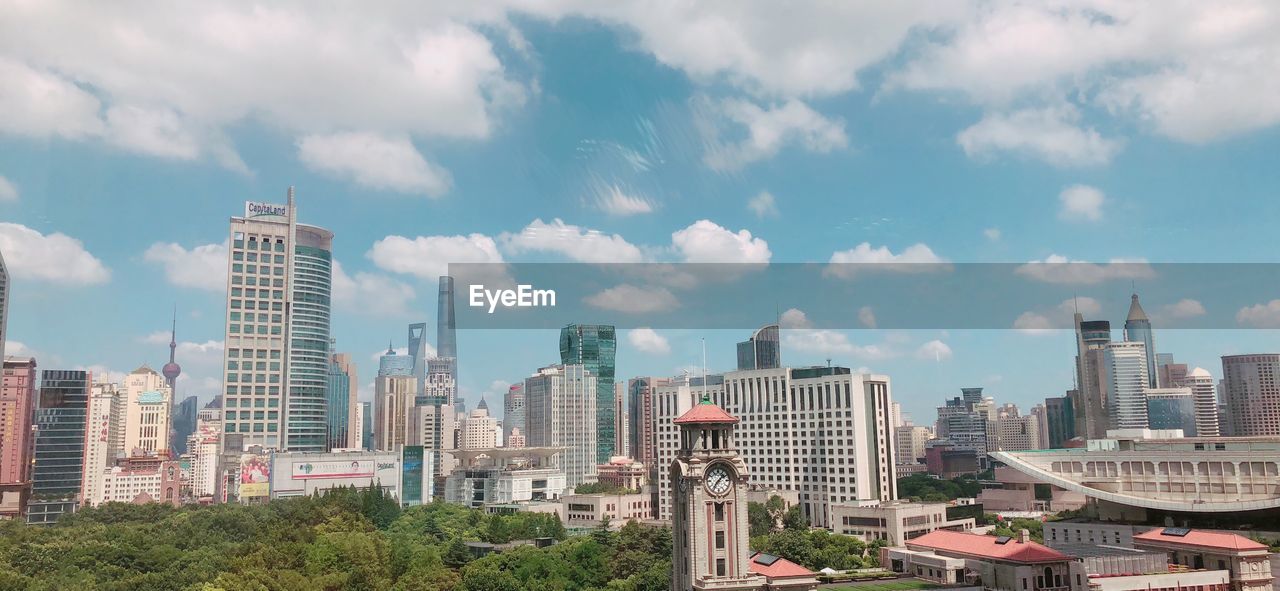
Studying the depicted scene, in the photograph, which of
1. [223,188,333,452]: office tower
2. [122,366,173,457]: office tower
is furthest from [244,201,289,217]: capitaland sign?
[122,366,173,457]: office tower

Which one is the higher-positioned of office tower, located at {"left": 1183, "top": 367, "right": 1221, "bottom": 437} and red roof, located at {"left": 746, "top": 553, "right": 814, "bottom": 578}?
office tower, located at {"left": 1183, "top": 367, "right": 1221, "bottom": 437}

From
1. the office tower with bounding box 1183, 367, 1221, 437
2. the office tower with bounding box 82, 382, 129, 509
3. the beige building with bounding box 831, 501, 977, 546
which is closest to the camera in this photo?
the beige building with bounding box 831, 501, 977, 546

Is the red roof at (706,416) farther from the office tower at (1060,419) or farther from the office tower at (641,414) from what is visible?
the office tower at (1060,419)

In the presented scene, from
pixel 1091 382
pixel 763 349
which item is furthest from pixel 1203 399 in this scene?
pixel 763 349

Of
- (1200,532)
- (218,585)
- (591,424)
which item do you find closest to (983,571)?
(1200,532)

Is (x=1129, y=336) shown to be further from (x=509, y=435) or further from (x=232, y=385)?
(x=232, y=385)

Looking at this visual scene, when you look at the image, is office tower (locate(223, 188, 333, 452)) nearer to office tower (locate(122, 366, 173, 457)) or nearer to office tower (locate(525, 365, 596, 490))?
office tower (locate(525, 365, 596, 490))
